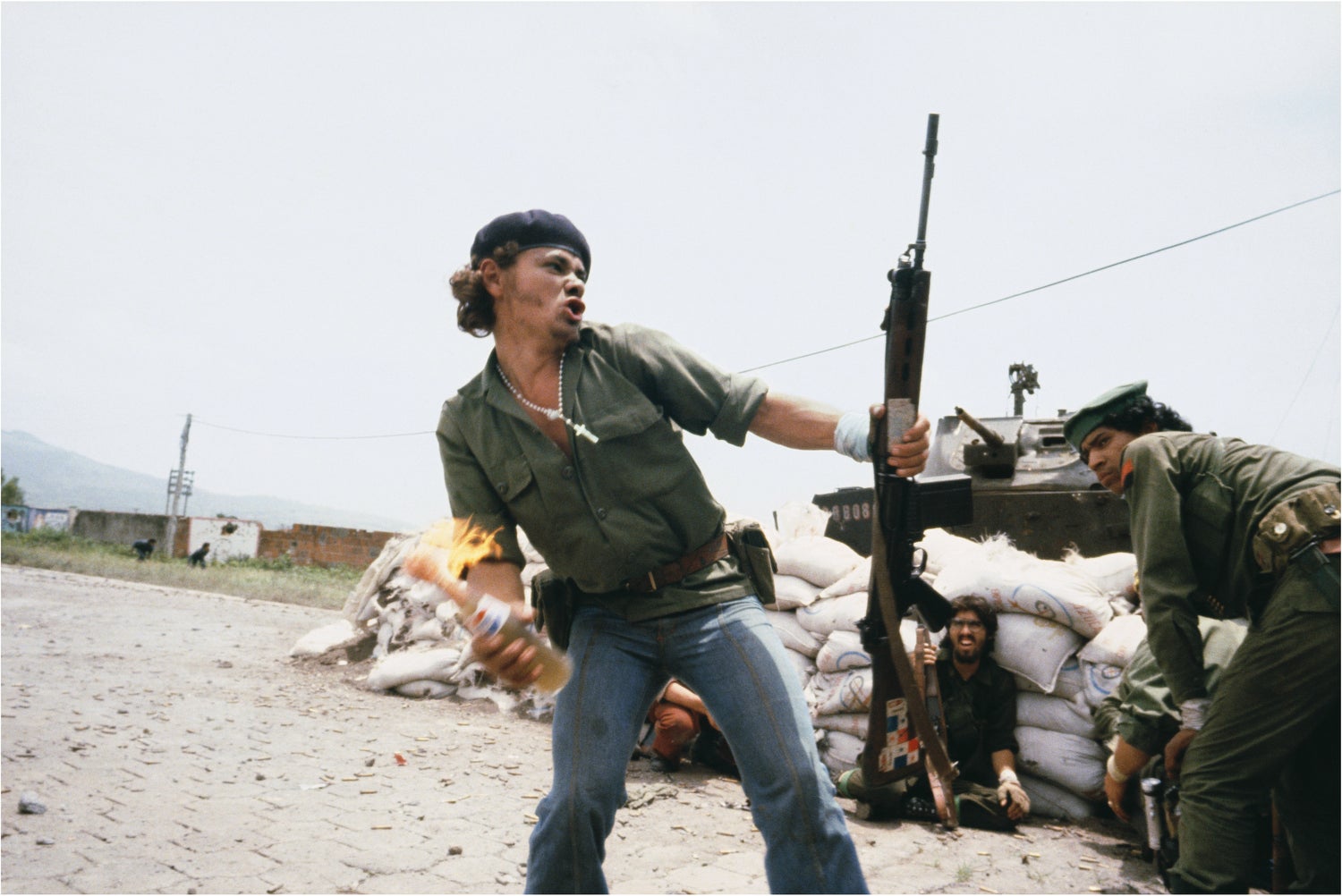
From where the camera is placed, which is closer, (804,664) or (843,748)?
(843,748)

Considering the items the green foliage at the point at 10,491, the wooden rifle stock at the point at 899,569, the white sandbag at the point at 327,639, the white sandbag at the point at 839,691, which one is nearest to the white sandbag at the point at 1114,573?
the white sandbag at the point at 839,691

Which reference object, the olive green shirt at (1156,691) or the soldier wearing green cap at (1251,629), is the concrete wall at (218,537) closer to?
the olive green shirt at (1156,691)

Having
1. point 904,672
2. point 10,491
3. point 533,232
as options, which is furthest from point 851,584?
point 10,491

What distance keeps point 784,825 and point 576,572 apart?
70cm

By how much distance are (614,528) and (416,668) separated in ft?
18.4

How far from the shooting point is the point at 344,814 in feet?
12.9

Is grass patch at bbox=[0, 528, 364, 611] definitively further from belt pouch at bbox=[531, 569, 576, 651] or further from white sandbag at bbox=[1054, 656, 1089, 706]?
belt pouch at bbox=[531, 569, 576, 651]

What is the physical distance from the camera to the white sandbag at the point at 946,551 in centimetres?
515

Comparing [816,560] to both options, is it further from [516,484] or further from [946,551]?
[516,484]

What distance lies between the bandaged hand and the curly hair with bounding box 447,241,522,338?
10.8 feet

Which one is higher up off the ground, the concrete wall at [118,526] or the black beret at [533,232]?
the black beret at [533,232]

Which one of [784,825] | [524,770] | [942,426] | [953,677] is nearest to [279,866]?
[524,770]

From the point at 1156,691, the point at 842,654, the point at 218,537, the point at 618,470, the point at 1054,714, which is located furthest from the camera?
the point at 218,537

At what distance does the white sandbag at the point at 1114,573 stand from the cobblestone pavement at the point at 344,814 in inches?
48.0
